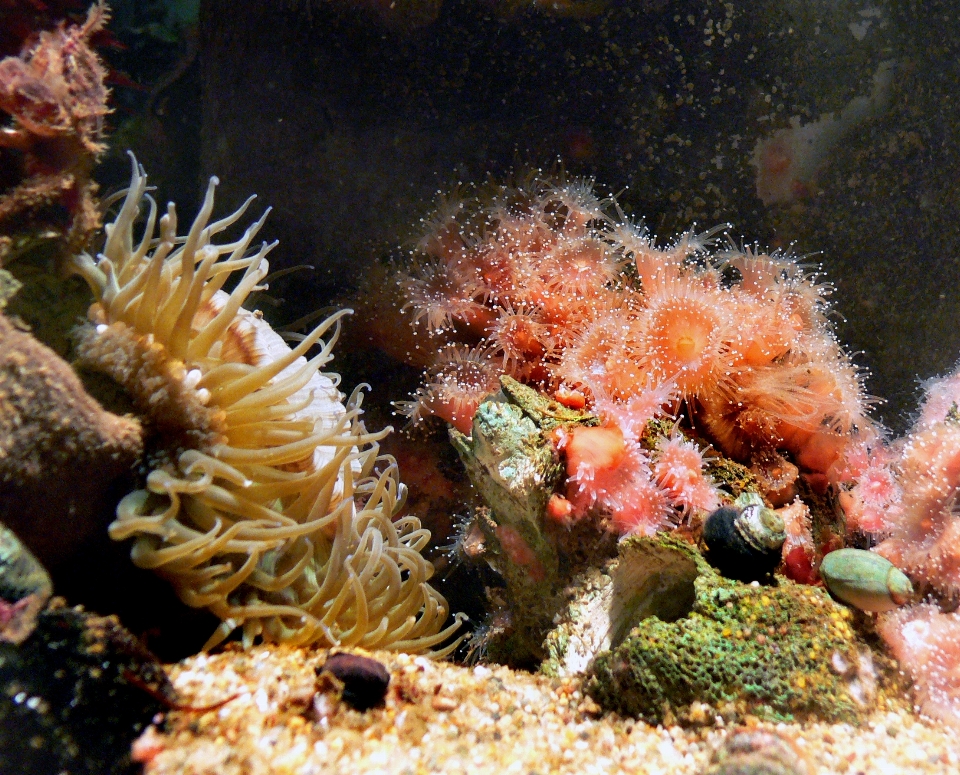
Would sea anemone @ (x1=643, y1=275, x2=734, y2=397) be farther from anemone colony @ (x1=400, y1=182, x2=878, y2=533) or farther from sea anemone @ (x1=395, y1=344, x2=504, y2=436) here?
sea anemone @ (x1=395, y1=344, x2=504, y2=436)

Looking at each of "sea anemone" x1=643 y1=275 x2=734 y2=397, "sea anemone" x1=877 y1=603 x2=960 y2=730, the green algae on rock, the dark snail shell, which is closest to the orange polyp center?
"sea anemone" x1=643 y1=275 x2=734 y2=397

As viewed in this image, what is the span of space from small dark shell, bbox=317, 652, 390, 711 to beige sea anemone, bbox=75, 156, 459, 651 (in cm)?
33

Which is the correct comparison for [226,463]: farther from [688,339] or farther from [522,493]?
[688,339]

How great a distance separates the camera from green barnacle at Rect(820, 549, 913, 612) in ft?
5.89

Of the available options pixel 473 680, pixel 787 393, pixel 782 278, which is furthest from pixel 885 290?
pixel 473 680

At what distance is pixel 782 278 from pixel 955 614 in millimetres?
1299

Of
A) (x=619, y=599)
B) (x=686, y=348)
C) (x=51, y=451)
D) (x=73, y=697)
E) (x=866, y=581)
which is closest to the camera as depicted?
(x=73, y=697)

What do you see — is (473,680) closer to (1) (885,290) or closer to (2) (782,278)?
(2) (782,278)

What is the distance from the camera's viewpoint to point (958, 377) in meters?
2.23

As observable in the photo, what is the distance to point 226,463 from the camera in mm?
1824

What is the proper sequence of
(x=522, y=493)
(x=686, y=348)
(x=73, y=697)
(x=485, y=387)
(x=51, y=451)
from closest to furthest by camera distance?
(x=73, y=697) → (x=51, y=451) → (x=522, y=493) → (x=686, y=348) → (x=485, y=387)

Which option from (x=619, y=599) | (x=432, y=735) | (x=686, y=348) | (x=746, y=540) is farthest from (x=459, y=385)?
(x=432, y=735)

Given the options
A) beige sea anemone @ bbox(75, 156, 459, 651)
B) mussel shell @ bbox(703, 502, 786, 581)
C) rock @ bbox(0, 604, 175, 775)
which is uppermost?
mussel shell @ bbox(703, 502, 786, 581)

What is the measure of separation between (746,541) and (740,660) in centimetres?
31
